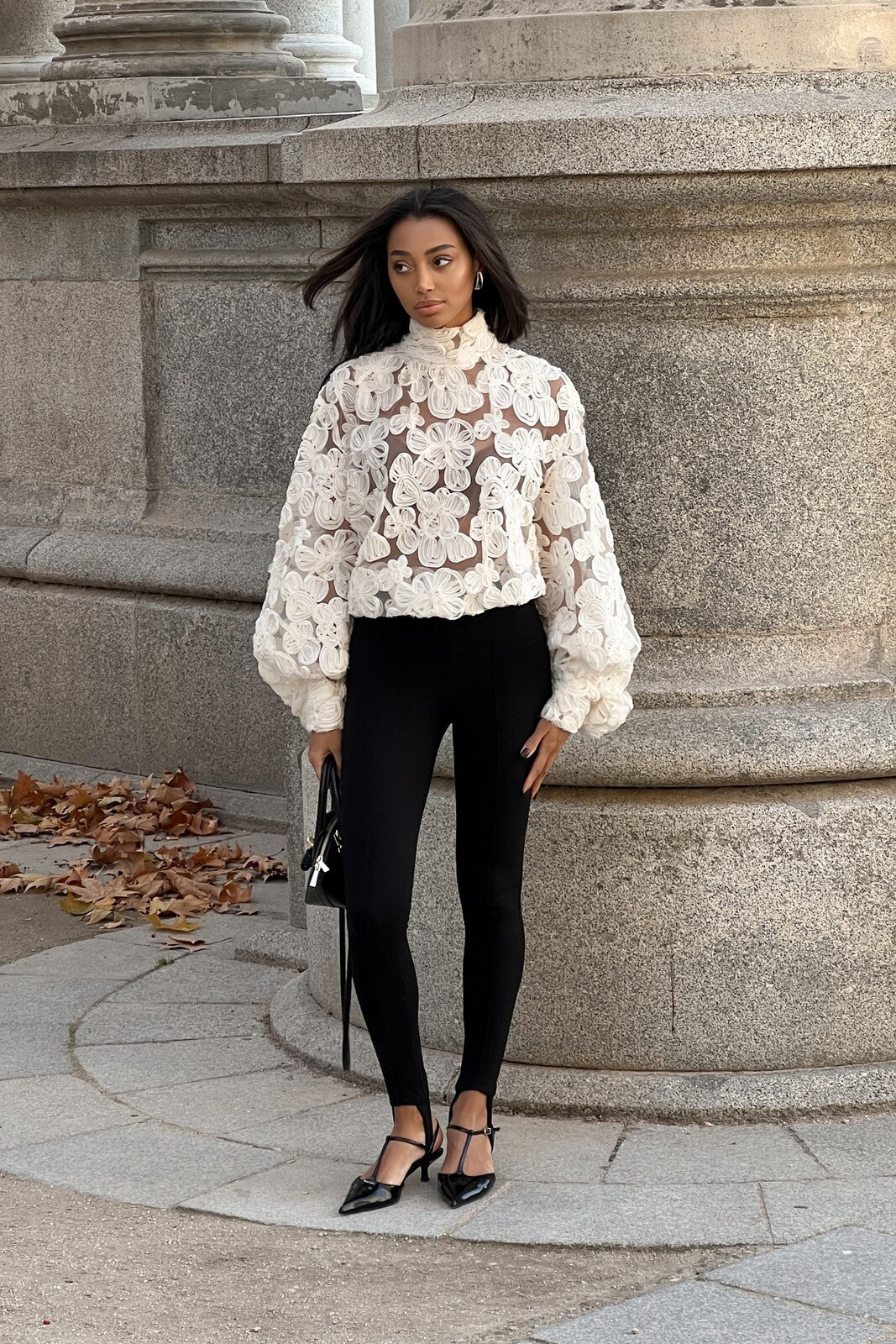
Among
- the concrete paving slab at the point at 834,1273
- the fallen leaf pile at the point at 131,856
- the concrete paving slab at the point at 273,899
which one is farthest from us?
the fallen leaf pile at the point at 131,856

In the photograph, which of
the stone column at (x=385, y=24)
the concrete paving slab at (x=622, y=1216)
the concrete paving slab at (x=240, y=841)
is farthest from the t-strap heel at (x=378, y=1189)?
the stone column at (x=385, y=24)

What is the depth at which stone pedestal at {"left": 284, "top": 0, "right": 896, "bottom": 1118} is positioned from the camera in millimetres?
4668

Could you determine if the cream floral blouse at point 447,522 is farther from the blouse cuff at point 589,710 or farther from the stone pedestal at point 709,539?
the stone pedestal at point 709,539

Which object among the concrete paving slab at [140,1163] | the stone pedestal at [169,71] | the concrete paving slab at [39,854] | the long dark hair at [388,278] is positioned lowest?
the concrete paving slab at [39,854]

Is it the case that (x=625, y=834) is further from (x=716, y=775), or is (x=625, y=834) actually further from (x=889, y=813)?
(x=889, y=813)

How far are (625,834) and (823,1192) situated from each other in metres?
0.87

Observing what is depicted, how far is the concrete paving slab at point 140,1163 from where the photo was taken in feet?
14.3

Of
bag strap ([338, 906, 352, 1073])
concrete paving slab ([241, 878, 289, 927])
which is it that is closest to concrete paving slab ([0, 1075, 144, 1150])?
bag strap ([338, 906, 352, 1073])

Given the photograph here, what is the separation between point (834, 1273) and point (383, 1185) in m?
0.88

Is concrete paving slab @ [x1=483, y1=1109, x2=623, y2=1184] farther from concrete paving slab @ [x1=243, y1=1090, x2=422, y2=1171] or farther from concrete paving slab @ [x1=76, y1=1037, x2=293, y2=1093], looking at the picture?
concrete paving slab @ [x1=76, y1=1037, x2=293, y2=1093]

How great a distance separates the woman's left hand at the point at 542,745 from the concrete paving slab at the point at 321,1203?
811 millimetres

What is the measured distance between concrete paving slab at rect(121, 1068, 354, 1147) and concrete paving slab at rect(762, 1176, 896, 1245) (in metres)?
1.07

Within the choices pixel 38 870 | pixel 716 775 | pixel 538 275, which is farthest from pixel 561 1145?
pixel 38 870

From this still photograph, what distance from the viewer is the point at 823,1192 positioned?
420 cm
